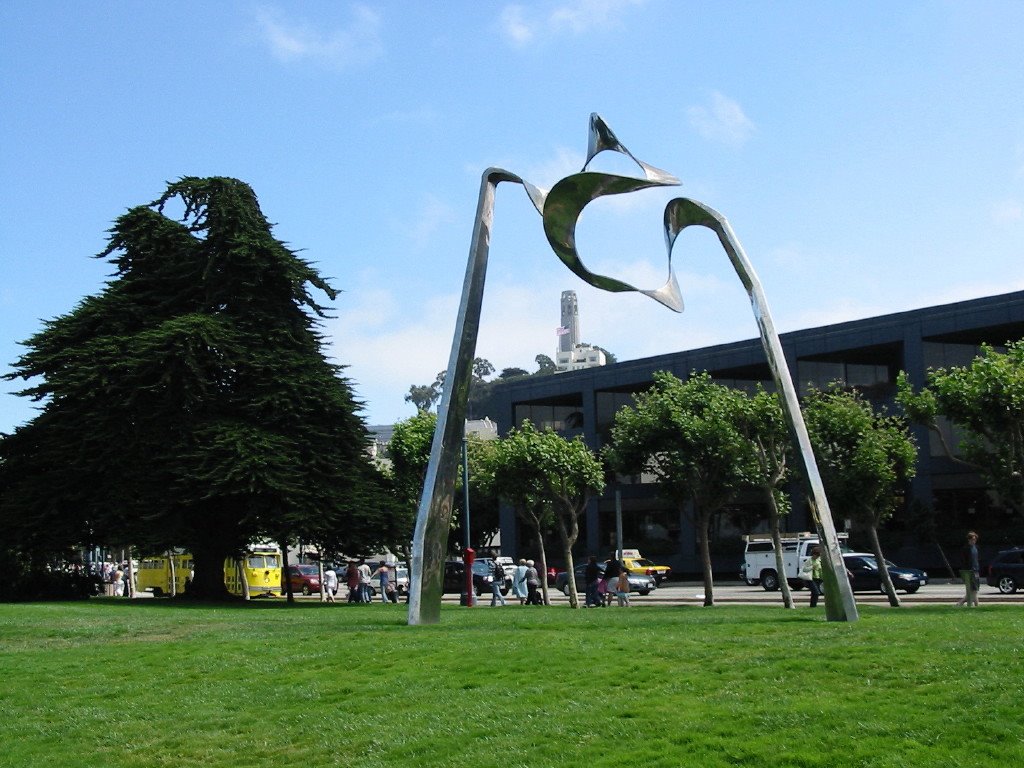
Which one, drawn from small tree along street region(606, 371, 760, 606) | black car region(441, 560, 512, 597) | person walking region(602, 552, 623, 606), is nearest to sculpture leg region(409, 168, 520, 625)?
small tree along street region(606, 371, 760, 606)

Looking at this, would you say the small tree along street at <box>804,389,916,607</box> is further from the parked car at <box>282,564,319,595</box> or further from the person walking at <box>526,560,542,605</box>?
the parked car at <box>282,564,319,595</box>

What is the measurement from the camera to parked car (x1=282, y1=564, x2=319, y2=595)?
5450 centimetres

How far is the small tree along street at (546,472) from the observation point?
31.6 meters

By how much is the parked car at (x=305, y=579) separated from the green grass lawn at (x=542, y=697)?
36055mm

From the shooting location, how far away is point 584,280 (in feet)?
68.5

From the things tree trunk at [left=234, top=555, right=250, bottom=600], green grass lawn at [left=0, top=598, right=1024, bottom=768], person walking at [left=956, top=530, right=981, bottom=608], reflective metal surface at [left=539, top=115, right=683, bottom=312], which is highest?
reflective metal surface at [left=539, top=115, right=683, bottom=312]

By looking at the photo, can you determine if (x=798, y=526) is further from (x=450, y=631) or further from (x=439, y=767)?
(x=439, y=767)

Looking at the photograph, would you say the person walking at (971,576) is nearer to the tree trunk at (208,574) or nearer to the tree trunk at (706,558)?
the tree trunk at (706,558)

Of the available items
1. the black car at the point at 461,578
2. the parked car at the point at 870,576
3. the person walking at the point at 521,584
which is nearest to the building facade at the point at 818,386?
the parked car at the point at 870,576

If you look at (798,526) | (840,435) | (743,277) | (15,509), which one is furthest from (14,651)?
(798,526)

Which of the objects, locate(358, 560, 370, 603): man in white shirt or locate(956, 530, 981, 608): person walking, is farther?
locate(358, 560, 370, 603): man in white shirt

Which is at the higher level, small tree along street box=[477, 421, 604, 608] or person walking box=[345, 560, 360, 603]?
small tree along street box=[477, 421, 604, 608]

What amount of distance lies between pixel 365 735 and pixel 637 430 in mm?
20709

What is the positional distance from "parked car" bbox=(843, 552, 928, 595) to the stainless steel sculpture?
17668 millimetres
